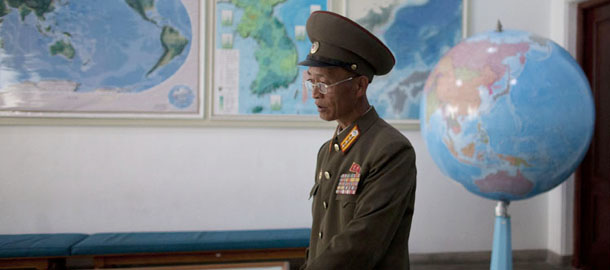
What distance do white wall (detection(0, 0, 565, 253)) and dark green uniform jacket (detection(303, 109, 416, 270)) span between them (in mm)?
2219

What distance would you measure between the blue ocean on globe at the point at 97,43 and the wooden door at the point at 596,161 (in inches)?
124

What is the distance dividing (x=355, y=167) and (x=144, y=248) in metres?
2.29

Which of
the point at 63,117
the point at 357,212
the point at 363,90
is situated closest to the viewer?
the point at 357,212

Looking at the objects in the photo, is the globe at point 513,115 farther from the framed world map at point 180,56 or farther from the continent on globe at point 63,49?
the continent on globe at point 63,49

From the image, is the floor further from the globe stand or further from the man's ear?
the man's ear

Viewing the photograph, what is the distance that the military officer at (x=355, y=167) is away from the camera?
3.81 feet

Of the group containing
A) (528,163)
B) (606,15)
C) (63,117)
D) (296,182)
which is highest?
(606,15)

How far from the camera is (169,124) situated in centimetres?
354

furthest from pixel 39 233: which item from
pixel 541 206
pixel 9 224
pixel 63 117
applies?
pixel 541 206

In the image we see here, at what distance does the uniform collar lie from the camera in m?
1.37

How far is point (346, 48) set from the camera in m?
1.30

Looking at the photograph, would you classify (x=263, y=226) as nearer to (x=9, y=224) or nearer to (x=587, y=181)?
(x=9, y=224)

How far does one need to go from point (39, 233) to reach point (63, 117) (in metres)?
0.89

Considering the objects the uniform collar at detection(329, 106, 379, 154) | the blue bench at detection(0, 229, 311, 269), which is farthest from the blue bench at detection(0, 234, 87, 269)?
the uniform collar at detection(329, 106, 379, 154)
